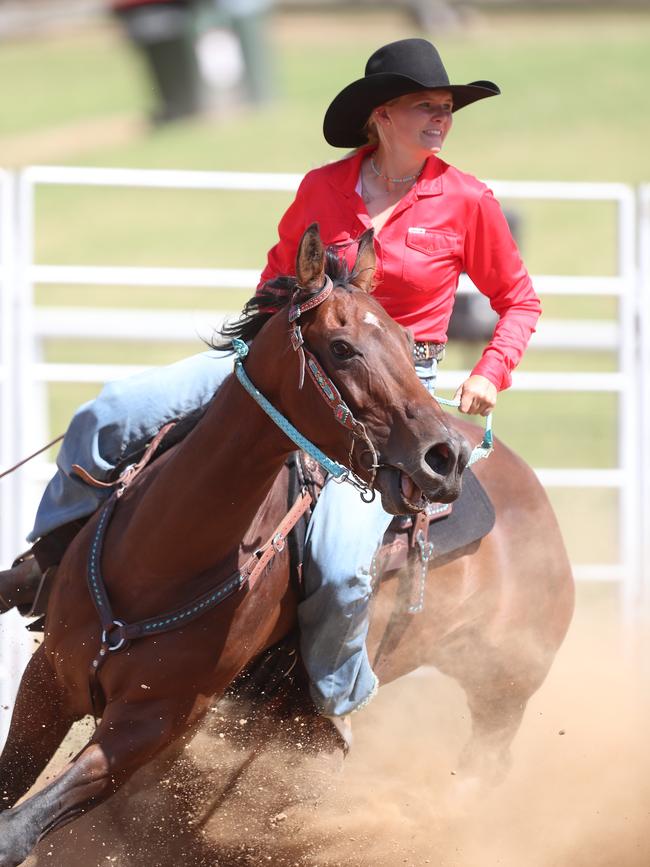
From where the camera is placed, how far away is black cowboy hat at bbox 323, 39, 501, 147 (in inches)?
148

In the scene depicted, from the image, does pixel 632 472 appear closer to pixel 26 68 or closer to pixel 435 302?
pixel 435 302

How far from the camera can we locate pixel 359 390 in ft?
10.2

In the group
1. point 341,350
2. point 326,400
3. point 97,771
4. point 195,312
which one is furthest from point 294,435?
point 195,312

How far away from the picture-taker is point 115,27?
31.8m

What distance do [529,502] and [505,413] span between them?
9.19m

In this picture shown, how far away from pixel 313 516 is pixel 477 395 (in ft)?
1.99

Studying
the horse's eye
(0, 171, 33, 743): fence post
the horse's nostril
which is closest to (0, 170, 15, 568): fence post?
(0, 171, 33, 743): fence post

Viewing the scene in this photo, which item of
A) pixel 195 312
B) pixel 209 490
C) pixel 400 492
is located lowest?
pixel 195 312

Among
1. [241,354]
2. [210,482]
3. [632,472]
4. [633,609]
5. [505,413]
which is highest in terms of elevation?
[241,354]

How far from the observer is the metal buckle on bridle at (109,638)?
354cm

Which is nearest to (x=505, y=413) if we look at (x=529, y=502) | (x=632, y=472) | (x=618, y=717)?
(x=632, y=472)

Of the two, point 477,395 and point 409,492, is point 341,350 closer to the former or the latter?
point 409,492

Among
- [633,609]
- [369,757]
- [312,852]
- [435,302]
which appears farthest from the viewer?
[633,609]

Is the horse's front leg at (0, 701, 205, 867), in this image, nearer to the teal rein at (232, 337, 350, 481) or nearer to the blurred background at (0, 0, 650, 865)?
the teal rein at (232, 337, 350, 481)
